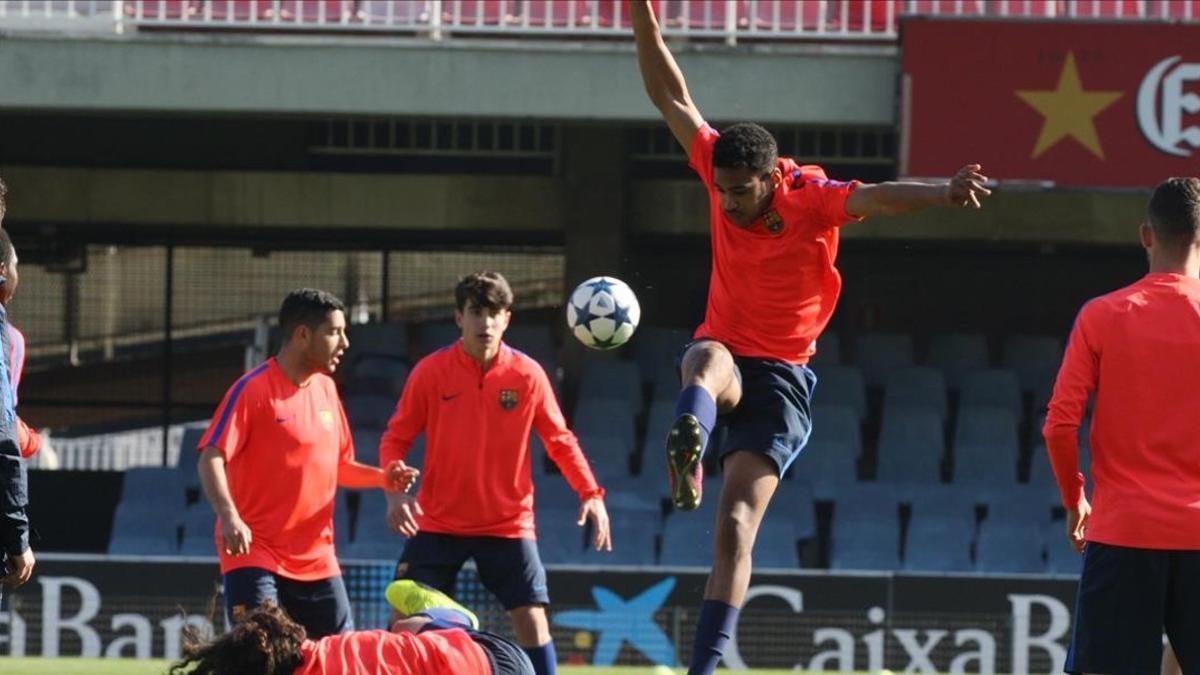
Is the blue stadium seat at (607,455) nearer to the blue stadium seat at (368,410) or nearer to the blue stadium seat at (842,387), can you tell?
the blue stadium seat at (368,410)

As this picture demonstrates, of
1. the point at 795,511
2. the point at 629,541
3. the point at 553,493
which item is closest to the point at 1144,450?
the point at 629,541

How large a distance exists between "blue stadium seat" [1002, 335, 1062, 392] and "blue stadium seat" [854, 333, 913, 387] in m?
0.89

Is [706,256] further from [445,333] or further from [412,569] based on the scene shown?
[412,569]

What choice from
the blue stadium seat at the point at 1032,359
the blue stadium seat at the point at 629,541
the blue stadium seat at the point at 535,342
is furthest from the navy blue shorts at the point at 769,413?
the blue stadium seat at the point at 1032,359

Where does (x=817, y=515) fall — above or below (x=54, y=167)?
below

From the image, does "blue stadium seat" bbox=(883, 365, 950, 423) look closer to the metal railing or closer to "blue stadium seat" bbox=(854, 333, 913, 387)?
"blue stadium seat" bbox=(854, 333, 913, 387)

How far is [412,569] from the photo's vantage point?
8.80 meters

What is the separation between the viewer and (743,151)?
7066mm

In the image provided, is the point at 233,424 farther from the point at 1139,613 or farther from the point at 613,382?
the point at 613,382

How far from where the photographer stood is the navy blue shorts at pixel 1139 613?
628 cm

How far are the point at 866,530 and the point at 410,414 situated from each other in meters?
7.72

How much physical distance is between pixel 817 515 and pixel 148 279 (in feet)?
22.6

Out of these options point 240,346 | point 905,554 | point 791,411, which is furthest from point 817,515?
point 791,411

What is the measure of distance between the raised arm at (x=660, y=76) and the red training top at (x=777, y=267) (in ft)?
0.37
